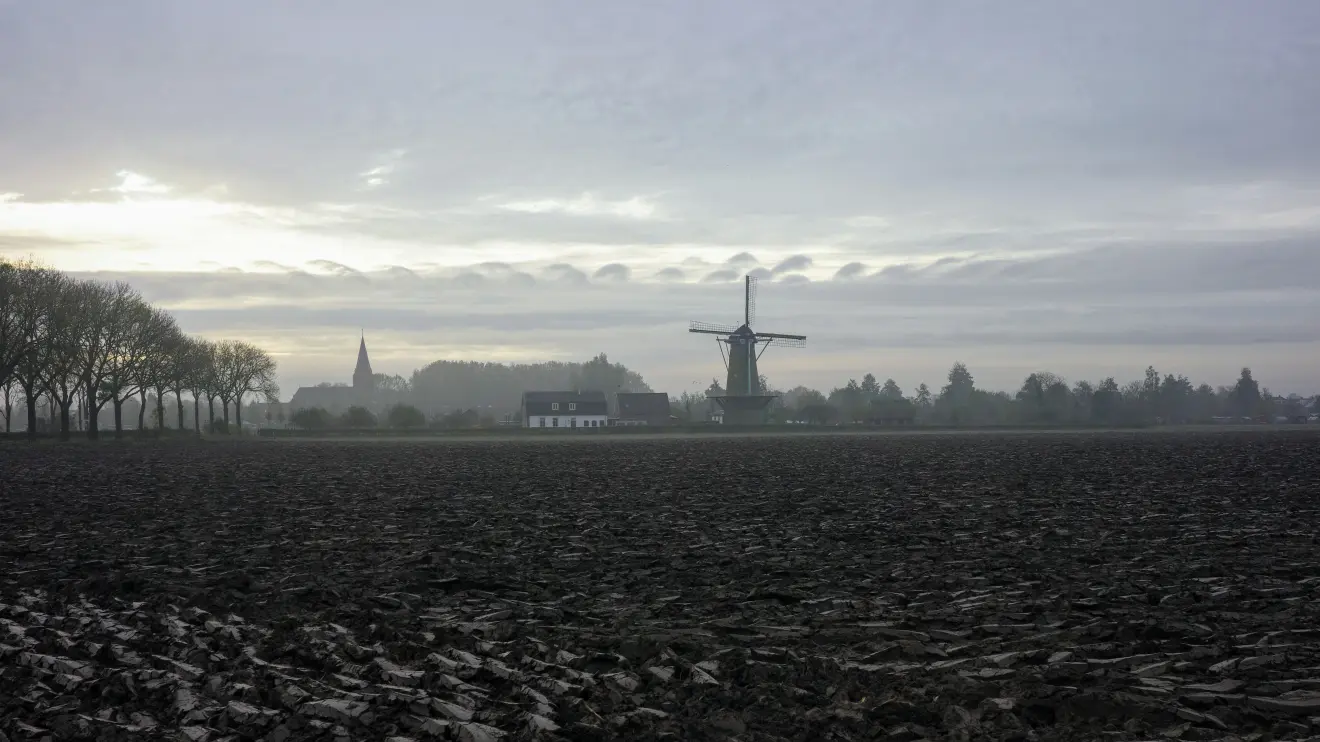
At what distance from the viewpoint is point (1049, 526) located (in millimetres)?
19391

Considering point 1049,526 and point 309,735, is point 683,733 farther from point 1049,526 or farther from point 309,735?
point 1049,526

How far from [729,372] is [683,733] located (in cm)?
12712

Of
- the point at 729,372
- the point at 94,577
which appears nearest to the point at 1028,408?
the point at 729,372

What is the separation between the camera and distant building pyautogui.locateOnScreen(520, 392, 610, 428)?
154m

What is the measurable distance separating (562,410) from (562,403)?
1527mm

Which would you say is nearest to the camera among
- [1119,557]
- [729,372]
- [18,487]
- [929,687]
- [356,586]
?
[929,687]

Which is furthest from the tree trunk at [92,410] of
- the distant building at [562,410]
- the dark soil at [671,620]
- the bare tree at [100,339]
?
the distant building at [562,410]

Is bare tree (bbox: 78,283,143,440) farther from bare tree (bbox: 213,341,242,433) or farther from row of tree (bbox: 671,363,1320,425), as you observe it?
row of tree (bbox: 671,363,1320,425)

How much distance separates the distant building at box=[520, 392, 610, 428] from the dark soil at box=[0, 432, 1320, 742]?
423ft

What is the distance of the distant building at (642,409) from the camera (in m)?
160

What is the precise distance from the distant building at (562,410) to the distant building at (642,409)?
329cm

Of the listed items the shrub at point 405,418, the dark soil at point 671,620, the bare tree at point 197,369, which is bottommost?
the dark soil at point 671,620

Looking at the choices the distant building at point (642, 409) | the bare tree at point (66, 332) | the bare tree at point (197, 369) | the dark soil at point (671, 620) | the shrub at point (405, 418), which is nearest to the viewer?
the dark soil at point (671, 620)

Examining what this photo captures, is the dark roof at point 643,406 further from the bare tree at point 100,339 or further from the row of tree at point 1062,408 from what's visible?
the bare tree at point 100,339
